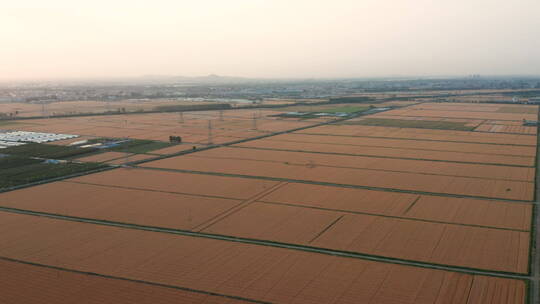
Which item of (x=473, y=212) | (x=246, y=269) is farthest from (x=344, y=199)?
(x=246, y=269)

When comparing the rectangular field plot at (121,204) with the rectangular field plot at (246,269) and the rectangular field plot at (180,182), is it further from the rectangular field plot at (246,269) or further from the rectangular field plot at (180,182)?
the rectangular field plot at (246,269)

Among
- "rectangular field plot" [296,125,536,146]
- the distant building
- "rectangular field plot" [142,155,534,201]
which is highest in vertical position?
the distant building

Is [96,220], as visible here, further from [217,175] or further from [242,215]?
[217,175]

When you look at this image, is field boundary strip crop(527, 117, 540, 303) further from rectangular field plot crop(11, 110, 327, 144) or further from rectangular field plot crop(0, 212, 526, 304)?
rectangular field plot crop(11, 110, 327, 144)

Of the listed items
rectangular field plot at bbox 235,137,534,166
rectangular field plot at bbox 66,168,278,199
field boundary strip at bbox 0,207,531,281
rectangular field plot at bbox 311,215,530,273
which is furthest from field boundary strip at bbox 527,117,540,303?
rectangular field plot at bbox 66,168,278,199

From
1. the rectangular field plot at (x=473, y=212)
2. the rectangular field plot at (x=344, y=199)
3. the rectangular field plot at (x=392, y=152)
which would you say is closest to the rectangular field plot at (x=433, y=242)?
the rectangular field plot at (x=473, y=212)

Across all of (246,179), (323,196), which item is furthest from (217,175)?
(323,196)

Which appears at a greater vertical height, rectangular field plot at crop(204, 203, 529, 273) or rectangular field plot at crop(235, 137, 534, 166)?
rectangular field plot at crop(235, 137, 534, 166)
